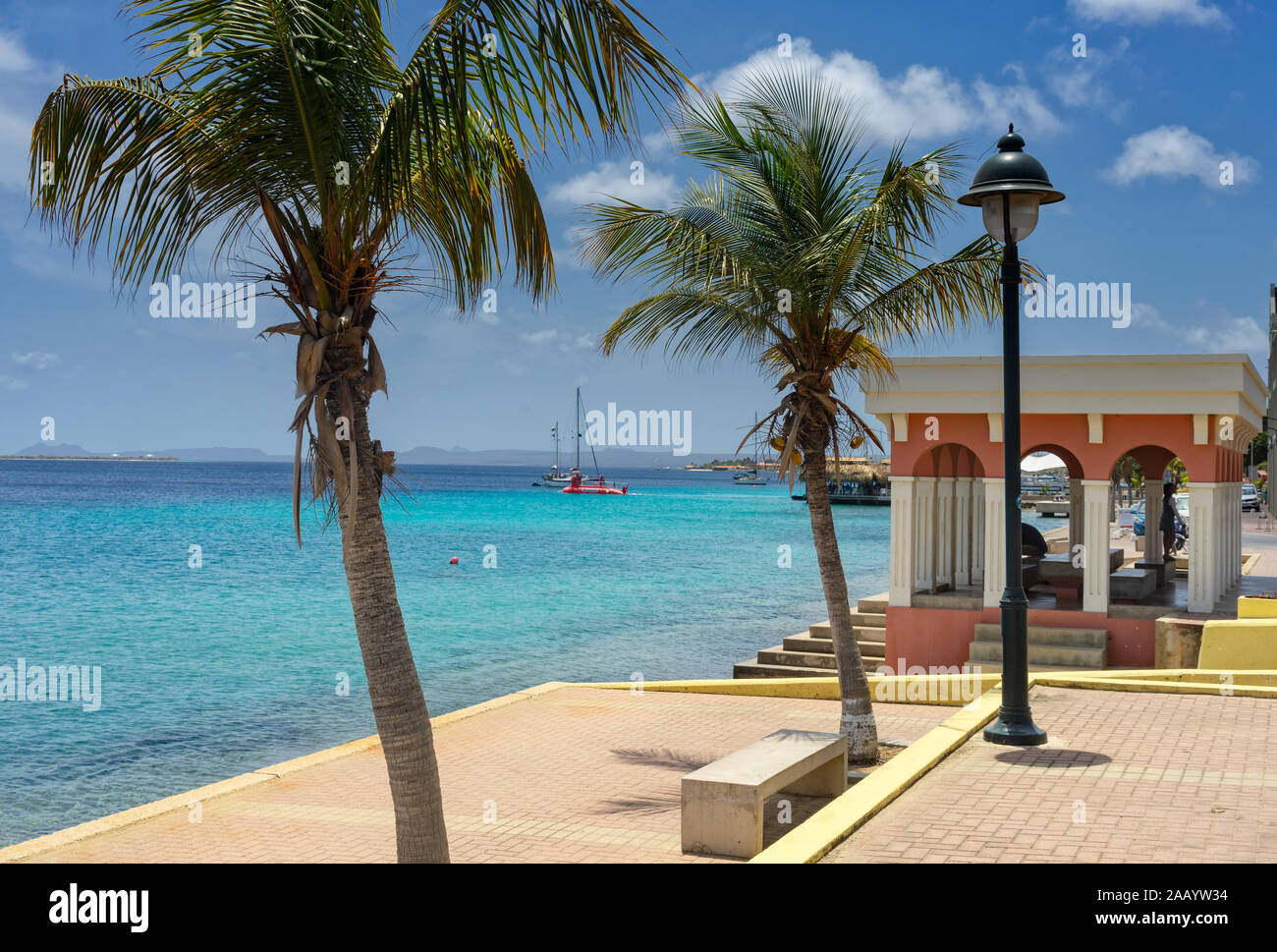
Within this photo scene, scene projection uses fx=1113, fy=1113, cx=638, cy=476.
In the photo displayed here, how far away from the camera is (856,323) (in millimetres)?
11203

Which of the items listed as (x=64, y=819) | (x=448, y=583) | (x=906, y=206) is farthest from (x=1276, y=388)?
(x=64, y=819)

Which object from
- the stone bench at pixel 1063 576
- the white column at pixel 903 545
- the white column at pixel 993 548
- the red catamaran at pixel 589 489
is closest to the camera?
the white column at pixel 993 548

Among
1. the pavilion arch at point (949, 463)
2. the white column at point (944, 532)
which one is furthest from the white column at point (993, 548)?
the white column at point (944, 532)

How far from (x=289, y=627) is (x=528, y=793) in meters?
22.0

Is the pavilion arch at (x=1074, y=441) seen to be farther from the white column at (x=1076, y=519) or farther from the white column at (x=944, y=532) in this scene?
the white column at (x=1076, y=519)

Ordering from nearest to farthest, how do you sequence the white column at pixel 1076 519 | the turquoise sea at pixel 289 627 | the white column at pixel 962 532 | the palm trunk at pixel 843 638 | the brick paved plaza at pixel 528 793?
the brick paved plaza at pixel 528 793
the palm trunk at pixel 843 638
the turquoise sea at pixel 289 627
the white column at pixel 962 532
the white column at pixel 1076 519

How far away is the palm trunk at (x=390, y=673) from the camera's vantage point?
5539mm

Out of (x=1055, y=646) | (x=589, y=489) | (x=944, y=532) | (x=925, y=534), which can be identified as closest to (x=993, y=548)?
(x=1055, y=646)

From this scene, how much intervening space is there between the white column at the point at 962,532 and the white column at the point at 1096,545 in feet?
10.9

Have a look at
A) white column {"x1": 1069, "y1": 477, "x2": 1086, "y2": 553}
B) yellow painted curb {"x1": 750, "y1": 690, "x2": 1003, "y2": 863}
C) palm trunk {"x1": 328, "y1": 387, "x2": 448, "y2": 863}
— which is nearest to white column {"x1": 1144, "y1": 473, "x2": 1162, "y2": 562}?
white column {"x1": 1069, "y1": 477, "x2": 1086, "y2": 553}

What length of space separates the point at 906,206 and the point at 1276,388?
67657 mm

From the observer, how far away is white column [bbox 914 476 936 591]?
56.0ft

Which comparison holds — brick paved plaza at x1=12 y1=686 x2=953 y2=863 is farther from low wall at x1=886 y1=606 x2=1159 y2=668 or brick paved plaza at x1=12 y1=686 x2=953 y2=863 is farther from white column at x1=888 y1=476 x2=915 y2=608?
white column at x1=888 y1=476 x2=915 y2=608

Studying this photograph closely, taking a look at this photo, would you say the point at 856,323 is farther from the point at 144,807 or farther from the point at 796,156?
the point at 144,807
